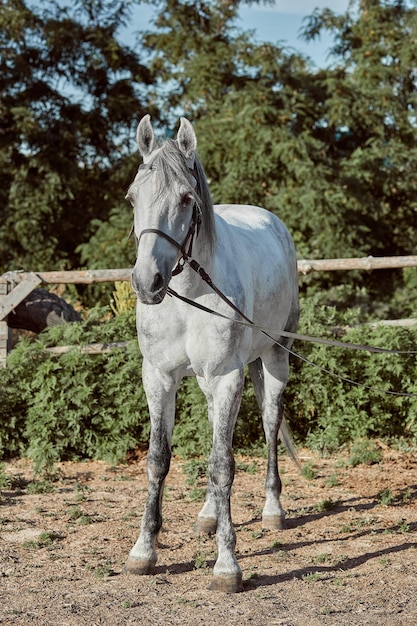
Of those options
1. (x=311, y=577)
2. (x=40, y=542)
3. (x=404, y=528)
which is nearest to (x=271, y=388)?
(x=404, y=528)

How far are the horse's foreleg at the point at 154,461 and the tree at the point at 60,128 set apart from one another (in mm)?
10169

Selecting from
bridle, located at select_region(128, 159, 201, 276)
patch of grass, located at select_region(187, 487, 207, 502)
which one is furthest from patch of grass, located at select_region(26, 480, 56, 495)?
bridle, located at select_region(128, 159, 201, 276)

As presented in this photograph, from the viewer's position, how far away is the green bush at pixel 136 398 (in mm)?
7434

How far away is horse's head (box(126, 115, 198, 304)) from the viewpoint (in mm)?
3932

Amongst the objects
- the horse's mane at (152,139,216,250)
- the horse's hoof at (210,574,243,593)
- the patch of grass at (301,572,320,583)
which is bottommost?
the patch of grass at (301,572,320,583)

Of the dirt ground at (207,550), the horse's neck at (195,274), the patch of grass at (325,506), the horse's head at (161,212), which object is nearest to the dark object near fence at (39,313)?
the dirt ground at (207,550)

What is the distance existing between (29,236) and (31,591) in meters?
11.1

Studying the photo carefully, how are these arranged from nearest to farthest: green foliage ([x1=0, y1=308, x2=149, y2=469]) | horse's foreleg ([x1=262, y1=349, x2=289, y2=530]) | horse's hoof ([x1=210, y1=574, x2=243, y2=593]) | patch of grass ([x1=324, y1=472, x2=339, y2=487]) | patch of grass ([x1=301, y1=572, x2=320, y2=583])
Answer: horse's hoof ([x1=210, y1=574, x2=243, y2=593])
patch of grass ([x1=301, y1=572, x2=320, y2=583])
horse's foreleg ([x1=262, y1=349, x2=289, y2=530])
patch of grass ([x1=324, y1=472, x2=339, y2=487])
green foliage ([x1=0, y1=308, x2=149, y2=469])

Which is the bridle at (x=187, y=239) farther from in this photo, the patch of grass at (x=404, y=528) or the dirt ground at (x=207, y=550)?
the patch of grass at (x=404, y=528)

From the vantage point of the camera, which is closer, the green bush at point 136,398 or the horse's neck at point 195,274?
the horse's neck at point 195,274

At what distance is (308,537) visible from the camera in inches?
208

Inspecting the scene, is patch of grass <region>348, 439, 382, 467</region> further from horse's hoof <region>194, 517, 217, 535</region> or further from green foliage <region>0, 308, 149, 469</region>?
horse's hoof <region>194, 517, 217, 535</region>

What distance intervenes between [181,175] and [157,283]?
0.58 m

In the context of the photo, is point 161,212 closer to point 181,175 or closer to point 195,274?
point 181,175
